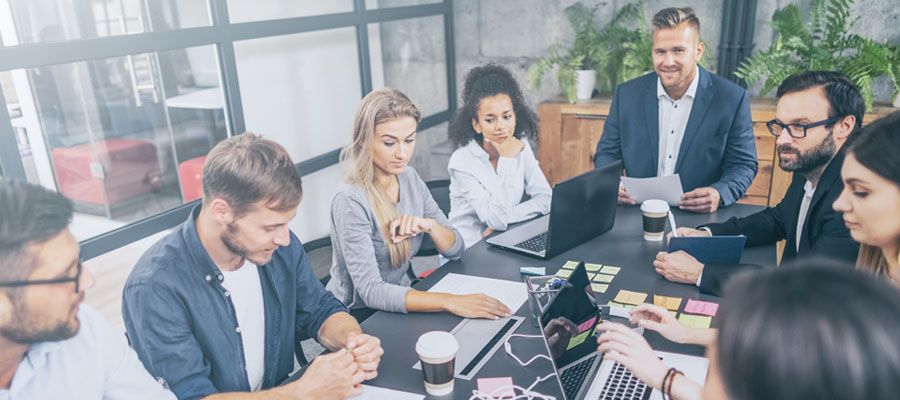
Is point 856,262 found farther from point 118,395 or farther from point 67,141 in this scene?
point 67,141

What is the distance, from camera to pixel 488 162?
→ 2.88 meters

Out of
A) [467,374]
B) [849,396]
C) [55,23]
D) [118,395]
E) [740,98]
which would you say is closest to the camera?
[849,396]

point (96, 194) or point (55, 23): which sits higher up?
point (55, 23)

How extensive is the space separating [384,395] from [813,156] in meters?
1.72

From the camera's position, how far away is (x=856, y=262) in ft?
5.53

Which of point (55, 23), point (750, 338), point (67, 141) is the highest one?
point (55, 23)

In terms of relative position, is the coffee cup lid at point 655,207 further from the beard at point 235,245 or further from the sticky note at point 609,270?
the beard at point 235,245

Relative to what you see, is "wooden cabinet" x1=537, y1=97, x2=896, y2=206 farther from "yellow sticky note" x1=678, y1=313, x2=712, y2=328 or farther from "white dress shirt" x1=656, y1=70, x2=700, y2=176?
"yellow sticky note" x1=678, y1=313, x2=712, y2=328

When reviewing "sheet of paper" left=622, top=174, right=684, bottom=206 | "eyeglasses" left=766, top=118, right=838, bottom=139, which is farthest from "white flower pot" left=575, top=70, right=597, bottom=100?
"eyeglasses" left=766, top=118, right=838, bottom=139

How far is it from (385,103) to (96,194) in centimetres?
428

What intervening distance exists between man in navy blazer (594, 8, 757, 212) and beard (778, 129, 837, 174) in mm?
533

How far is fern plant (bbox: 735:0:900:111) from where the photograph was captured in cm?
354

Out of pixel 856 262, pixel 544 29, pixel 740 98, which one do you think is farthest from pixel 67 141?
pixel 856 262

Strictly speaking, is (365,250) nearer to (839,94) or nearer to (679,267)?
(679,267)
